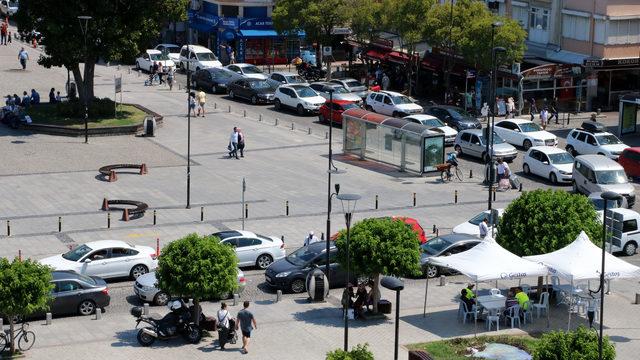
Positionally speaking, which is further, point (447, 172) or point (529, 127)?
point (529, 127)

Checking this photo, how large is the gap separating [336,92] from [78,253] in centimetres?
3493

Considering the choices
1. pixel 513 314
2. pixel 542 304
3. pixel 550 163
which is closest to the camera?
pixel 513 314

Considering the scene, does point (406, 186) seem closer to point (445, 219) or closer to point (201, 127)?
point (445, 219)

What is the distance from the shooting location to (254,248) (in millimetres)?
43406

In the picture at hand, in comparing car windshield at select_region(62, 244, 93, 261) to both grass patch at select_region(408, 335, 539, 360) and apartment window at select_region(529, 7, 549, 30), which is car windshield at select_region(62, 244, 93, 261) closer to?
grass patch at select_region(408, 335, 539, 360)

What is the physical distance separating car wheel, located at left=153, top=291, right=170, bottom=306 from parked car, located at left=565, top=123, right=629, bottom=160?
1127 inches

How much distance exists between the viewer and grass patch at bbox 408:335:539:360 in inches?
1367

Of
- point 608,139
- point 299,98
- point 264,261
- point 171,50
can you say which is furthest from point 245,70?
point 264,261

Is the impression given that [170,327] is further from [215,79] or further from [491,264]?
[215,79]

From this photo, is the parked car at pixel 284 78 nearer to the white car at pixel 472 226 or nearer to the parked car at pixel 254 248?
the white car at pixel 472 226

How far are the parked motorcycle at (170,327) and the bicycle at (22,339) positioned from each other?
A: 2.82 metres

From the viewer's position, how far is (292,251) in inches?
1800

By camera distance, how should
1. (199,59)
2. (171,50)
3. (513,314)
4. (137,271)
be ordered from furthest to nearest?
(171,50) → (199,59) → (137,271) → (513,314)

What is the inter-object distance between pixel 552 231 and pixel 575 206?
1059 millimetres
